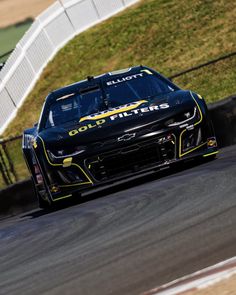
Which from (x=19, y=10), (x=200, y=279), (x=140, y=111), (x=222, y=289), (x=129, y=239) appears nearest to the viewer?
(x=222, y=289)

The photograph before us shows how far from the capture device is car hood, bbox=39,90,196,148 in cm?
1060

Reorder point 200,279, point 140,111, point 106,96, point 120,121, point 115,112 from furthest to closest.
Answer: point 106,96, point 115,112, point 140,111, point 120,121, point 200,279

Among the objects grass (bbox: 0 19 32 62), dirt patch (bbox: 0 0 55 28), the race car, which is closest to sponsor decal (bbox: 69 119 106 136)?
the race car

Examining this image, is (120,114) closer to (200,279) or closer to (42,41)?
(200,279)

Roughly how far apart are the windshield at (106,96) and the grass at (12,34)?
3126 centimetres

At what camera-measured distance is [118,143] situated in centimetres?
1052

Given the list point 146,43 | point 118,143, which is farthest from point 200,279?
point 146,43

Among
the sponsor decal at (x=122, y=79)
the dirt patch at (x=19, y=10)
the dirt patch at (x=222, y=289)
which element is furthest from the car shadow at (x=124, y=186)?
the dirt patch at (x=19, y=10)

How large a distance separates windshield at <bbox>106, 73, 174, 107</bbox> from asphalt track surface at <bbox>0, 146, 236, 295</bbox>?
1130 millimetres

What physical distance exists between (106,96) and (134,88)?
340mm

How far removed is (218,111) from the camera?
1377cm

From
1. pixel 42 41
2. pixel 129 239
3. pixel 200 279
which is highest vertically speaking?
pixel 200 279

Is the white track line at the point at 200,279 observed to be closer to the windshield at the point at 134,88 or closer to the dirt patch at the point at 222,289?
the dirt patch at the point at 222,289

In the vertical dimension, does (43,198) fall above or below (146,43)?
above
